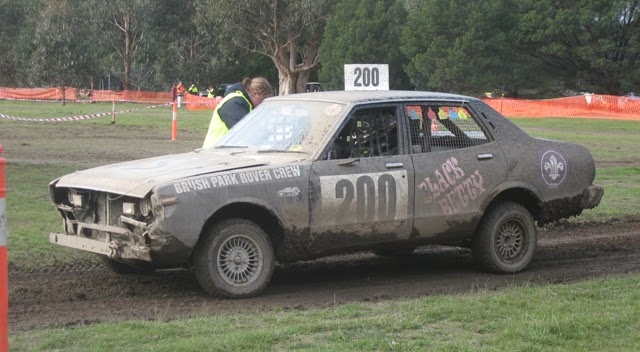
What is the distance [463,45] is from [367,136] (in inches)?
1861

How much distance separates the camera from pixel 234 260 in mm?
8180

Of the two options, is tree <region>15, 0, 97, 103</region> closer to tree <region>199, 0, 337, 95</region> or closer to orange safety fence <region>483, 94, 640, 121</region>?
tree <region>199, 0, 337, 95</region>

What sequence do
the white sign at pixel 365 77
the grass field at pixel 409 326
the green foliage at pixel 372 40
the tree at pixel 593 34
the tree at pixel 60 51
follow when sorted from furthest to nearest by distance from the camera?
1. the tree at pixel 60 51
2. the green foliage at pixel 372 40
3. the tree at pixel 593 34
4. the white sign at pixel 365 77
5. the grass field at pixel 409 326

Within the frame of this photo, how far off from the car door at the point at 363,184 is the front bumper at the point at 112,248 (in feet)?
4.84

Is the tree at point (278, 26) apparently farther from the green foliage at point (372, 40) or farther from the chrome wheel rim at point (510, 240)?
the chrome wheel rim at point (510, 240)

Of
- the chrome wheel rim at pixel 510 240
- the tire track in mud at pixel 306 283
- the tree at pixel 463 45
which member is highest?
the tree at pixel 463 45

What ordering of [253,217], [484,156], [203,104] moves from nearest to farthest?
1. [253,217]
2. [484,156]
3. [203,104]

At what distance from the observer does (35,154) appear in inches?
828

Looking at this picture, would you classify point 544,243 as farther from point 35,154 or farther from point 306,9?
point 306,9

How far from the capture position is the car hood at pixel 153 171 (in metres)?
7.92

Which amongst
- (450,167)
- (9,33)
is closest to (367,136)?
(450,167)

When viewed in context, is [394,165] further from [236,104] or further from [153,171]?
[236,104]

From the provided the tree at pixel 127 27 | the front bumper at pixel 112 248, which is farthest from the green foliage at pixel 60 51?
the front bumper at pixel 112 248

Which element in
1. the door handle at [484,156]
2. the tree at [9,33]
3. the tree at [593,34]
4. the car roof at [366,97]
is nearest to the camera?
the car roof at [366,97]
